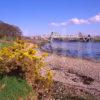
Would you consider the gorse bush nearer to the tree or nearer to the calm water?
the calm water

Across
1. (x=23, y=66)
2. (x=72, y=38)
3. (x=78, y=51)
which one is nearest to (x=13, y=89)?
(x=23, y=66)

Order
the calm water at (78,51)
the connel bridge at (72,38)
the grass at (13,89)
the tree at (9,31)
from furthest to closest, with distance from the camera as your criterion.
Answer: the connel bridge at (72,38)
the tree at (9,31)
the calm water at (78,51)
the grass at (13,89)

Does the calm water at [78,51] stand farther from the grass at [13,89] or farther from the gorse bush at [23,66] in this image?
the grass at [13,89]

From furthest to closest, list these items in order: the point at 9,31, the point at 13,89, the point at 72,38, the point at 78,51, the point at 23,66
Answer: the point at 72,38, the point at 9,31, the point at 78,51, the point at 23,66, the point at 13,89

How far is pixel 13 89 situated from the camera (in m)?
13.1

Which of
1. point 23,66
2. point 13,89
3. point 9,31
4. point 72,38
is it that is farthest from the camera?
point 72,38

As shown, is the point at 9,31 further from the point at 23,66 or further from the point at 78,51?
the point at 23,66

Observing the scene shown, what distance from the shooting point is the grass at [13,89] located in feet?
41.6

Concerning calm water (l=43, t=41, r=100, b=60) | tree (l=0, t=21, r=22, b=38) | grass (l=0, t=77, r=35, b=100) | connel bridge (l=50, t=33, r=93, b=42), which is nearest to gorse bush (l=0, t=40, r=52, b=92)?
grass (l=0, t=77, r=35, b=100)

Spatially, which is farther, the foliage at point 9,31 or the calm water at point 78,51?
the foliage at point 9,31

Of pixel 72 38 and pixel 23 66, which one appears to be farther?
pixel 72 38

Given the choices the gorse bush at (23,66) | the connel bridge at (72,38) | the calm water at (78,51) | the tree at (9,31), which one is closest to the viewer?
the gorse bush at (23,66)

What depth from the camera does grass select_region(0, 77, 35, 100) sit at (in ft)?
41.6

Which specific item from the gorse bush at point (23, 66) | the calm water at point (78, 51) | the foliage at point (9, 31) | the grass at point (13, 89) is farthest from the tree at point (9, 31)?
the grass at point (13, 89)
